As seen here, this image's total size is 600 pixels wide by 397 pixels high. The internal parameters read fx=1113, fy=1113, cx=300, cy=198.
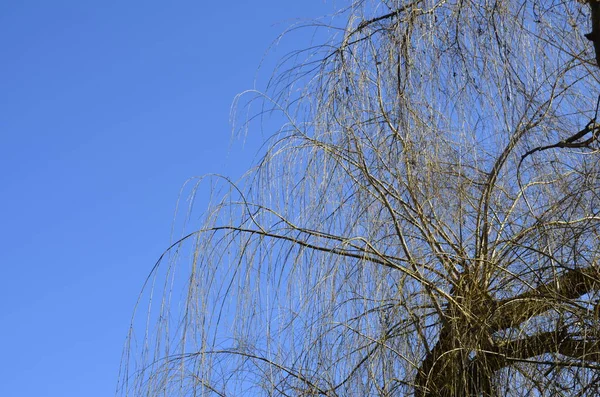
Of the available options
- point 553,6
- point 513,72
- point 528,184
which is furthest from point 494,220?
point 553,6

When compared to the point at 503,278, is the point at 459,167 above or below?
above

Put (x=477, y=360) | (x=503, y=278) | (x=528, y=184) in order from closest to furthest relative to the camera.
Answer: (x=477, y=360), (x=503, y=278), (x=528, y=184)

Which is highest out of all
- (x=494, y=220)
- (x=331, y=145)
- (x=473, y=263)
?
(x=331, y=145)

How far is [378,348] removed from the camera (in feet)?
7.83

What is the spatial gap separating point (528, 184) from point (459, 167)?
0.17 meters

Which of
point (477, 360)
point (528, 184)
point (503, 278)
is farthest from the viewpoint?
point (528, 184)

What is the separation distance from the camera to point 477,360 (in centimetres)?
232

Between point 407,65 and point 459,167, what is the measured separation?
0.94 ft

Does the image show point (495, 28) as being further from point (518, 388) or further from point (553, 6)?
point (518, 388)

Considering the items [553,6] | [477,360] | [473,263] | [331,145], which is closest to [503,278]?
[473,263]

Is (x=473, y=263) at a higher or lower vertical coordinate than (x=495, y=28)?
lower

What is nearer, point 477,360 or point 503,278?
point 477,360

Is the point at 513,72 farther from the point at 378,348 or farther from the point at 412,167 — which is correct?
the point at 378,348

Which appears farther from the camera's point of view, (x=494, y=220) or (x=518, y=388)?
(x=494, y=220)
